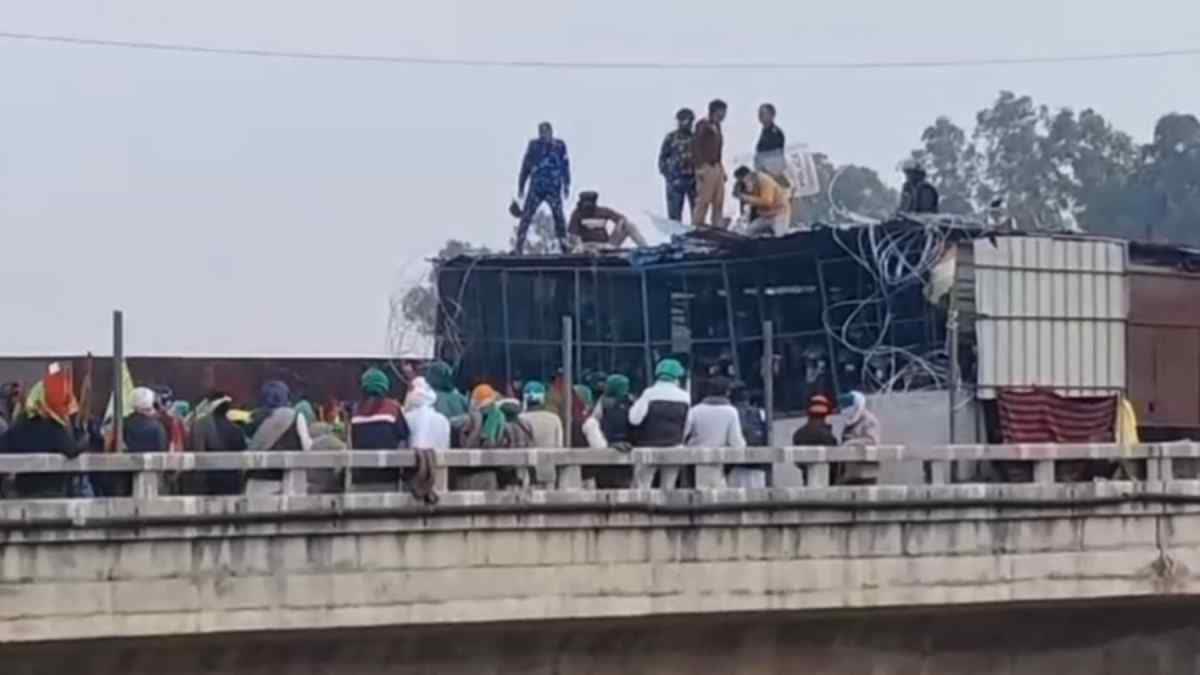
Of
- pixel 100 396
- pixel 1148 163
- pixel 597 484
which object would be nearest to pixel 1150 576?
pixel 597 484

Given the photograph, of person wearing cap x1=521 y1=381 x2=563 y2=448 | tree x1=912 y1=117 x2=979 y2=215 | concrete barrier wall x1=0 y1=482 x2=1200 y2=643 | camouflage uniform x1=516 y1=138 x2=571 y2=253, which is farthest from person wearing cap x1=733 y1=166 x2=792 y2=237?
tree x1=912 y1=117 x2=979 y2=215

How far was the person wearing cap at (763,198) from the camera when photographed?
2028 cm

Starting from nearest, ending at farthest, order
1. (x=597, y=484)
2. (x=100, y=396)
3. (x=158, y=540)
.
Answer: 1. (x=158, y=540)
2. (x=597, y=484)
3. (x=100, y=396)

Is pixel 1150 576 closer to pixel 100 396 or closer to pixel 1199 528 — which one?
pixel 1199 528

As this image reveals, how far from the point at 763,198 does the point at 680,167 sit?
2.40 ft

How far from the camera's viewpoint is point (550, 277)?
20.2 meters

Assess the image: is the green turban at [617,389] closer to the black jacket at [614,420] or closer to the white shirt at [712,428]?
the black jacket at [614,420]

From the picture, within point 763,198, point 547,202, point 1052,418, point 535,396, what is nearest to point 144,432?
point 535,396

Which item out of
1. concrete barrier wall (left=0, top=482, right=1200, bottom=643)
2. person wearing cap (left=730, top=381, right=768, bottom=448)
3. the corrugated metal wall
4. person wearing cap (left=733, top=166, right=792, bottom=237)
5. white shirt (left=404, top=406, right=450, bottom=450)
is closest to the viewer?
concrete barrier wall (left=0, top=482, right=1200, bottom=643)

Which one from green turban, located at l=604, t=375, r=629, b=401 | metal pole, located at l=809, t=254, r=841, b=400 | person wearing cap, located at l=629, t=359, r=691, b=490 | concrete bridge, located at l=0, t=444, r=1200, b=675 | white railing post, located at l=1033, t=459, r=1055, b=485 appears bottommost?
concrete bridge, located at l=0, t=444, r=1200, b=675

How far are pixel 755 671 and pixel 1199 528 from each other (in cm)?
308

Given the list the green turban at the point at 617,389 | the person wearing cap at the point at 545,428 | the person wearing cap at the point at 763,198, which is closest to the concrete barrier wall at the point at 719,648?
the person wearing cap at the point at 545,428

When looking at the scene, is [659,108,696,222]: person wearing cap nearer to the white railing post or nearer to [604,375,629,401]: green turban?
[604,375,629,401]: green turban

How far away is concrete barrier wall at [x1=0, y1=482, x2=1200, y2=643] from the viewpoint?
42.4 feet
